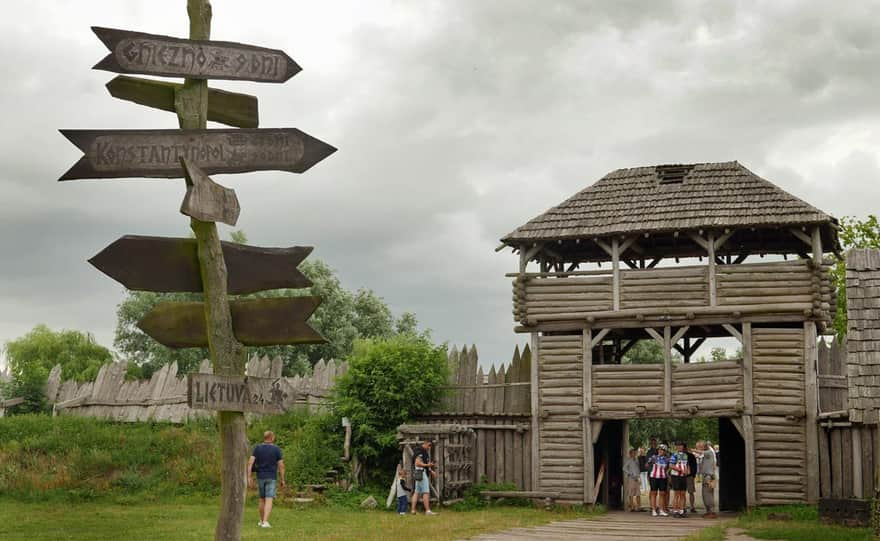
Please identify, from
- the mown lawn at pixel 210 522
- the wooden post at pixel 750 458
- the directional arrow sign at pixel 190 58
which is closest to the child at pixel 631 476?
the mown lawn at pixel 210 522

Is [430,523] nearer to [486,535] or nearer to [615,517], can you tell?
[486,535]

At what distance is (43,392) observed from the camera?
34.8 m

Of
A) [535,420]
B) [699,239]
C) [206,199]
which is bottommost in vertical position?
[535,420]

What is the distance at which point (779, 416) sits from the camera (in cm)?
2462

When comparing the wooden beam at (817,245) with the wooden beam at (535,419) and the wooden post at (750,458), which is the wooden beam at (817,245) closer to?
the wooden post at (750,458)

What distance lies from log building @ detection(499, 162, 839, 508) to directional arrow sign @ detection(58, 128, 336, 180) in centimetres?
1789

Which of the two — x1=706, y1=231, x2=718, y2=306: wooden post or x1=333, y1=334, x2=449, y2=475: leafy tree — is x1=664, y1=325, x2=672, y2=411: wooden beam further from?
x1=333, y1=334, x2=449, y2=475: leafy tree

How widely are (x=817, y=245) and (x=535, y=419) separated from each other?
792cm

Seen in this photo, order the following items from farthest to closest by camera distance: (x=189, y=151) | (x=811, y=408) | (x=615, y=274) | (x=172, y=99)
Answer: (x=615, y=274) → (x=811, y=408) → (x=172, y=99) → (x=189, y=151)

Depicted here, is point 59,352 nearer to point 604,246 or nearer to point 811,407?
point 604,246

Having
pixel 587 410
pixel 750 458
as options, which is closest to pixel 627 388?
pixel 587 410

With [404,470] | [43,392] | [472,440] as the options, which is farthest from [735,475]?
[43,392]

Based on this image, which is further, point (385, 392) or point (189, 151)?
point (385, 392)

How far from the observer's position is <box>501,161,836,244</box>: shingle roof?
25266mm
